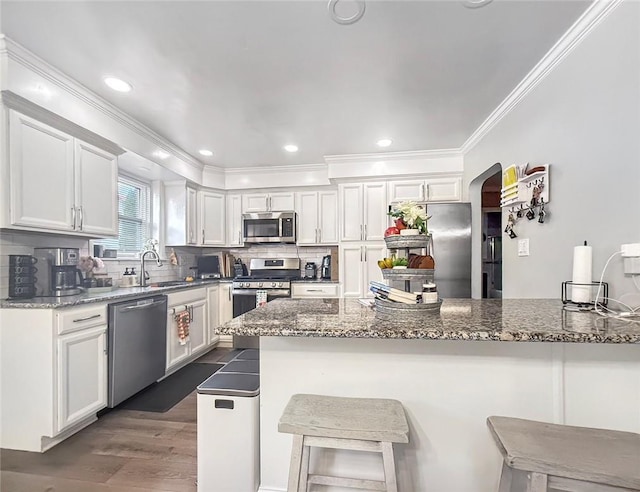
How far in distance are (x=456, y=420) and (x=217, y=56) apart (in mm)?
2267

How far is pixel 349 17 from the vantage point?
1500 millimetres

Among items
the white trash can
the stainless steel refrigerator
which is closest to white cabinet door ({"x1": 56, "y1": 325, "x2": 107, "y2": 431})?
the white trash can

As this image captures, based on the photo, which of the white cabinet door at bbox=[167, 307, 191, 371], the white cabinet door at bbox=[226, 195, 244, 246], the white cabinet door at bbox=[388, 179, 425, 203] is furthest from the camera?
the white cabinet door at bbox=[226, 195, 244, 246]

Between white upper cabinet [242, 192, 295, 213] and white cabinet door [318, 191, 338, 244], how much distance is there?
0.42m

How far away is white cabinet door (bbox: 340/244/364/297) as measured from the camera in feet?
12.3

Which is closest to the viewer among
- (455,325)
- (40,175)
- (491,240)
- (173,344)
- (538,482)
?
(538,482)

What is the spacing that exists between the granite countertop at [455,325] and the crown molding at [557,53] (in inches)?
55.0

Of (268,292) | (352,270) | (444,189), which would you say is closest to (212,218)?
(268,292)

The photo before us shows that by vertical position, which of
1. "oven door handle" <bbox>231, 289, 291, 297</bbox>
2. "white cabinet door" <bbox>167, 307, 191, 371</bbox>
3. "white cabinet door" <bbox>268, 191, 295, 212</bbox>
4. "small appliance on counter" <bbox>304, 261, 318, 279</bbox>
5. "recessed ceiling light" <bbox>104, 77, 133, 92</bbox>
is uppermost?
"recessed ceiling light" <bbox>104, 77, 133, 92</bbox>

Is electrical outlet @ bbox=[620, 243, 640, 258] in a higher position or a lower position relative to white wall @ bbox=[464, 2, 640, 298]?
lower

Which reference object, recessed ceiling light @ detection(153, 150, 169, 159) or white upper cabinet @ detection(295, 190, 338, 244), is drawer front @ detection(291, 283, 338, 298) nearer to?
white upper cabinet @ detection(295, 190, 338, 244)

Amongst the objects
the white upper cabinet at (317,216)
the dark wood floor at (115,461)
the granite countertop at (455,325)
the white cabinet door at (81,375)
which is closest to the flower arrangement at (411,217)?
the granite countertop at (455,325)

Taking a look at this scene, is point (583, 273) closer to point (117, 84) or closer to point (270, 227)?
point (117, 84)

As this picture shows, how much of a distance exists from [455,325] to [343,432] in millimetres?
533
